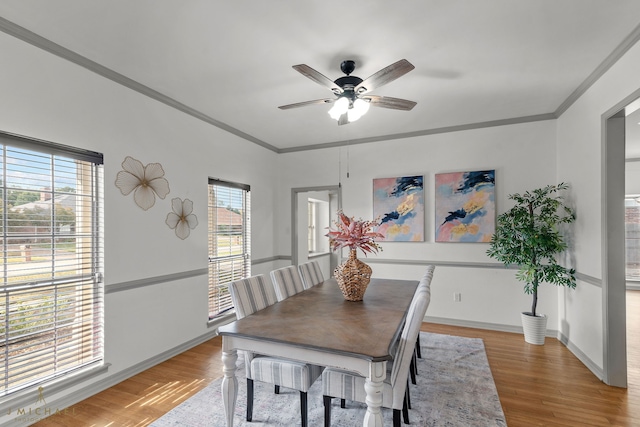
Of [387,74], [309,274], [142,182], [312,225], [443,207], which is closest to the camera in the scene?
[387,74]

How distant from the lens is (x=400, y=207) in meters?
4.50

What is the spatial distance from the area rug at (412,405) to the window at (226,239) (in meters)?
1.29

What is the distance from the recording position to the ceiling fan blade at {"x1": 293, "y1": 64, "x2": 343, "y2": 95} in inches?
81.3

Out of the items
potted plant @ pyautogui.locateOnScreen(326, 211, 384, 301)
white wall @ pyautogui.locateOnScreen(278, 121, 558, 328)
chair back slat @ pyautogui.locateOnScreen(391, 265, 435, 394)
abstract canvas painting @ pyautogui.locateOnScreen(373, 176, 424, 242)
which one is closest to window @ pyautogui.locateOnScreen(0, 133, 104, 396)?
potted plant @ pyautogui.locateOnScreen(326, 211, 384, 301)

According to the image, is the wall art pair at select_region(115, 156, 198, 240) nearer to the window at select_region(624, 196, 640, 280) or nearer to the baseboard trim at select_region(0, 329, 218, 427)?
the baseboard trim at select_region(0, 329, 218, 427)

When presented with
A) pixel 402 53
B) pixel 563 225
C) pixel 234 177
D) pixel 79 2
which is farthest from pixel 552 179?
pixel 79 2

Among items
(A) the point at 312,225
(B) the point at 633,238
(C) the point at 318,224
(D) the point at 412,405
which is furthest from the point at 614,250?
(B) the point at 633,238

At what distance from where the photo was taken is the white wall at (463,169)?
390cm

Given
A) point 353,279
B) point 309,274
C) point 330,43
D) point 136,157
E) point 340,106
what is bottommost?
point 309,274

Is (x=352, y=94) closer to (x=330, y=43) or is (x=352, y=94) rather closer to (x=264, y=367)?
(x=330, y=43)

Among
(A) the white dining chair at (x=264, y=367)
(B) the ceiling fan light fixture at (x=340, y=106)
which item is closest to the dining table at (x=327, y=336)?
(A) the white dining chair at (x=264, y=367)

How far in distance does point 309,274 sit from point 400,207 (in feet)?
→ 6.24

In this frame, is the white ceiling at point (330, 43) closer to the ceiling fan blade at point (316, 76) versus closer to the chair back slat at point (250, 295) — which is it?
the ceiling fan blade at point (316, 76)

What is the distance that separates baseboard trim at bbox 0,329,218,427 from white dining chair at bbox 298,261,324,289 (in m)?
0.98
